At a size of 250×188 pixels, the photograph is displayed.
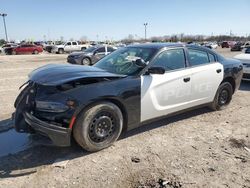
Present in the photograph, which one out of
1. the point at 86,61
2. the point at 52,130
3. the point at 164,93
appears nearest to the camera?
the point at 52,130

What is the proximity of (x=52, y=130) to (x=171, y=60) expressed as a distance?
97.1 inches

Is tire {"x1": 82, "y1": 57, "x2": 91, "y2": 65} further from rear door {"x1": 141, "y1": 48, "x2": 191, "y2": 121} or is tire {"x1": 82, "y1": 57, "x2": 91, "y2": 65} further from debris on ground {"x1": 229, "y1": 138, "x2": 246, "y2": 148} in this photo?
debris on ground {"x1": 229, "y1": 138, "x2": 246, "y2": 148}

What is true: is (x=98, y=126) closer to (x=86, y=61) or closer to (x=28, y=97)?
(x=28, y=97)

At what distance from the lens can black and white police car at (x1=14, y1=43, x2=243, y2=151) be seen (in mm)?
3477

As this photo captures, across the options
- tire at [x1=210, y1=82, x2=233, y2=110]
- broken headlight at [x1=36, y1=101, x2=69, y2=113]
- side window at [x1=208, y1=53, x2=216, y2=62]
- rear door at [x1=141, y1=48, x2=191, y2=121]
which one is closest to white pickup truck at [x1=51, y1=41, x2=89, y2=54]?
tire at [x1=210, y1=82, x2=233, y2=110]

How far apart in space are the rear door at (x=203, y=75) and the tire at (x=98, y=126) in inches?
70.9

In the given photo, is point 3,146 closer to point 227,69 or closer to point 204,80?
point 204,80

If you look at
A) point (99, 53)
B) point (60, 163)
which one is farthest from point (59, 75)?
point (99, 53)

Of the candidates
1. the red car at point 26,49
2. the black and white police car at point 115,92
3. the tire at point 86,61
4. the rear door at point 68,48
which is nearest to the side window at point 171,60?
the black and white police car at point 115,92

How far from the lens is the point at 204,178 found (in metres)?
3.19

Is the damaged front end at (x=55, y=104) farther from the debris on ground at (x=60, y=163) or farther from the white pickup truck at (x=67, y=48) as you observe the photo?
the white pickup truck at (x=67, y=48)

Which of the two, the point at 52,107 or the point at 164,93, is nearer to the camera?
the point at 52,107

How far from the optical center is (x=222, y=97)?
5832 millimetres

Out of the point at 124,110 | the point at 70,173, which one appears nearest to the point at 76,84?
the point at 124,110
